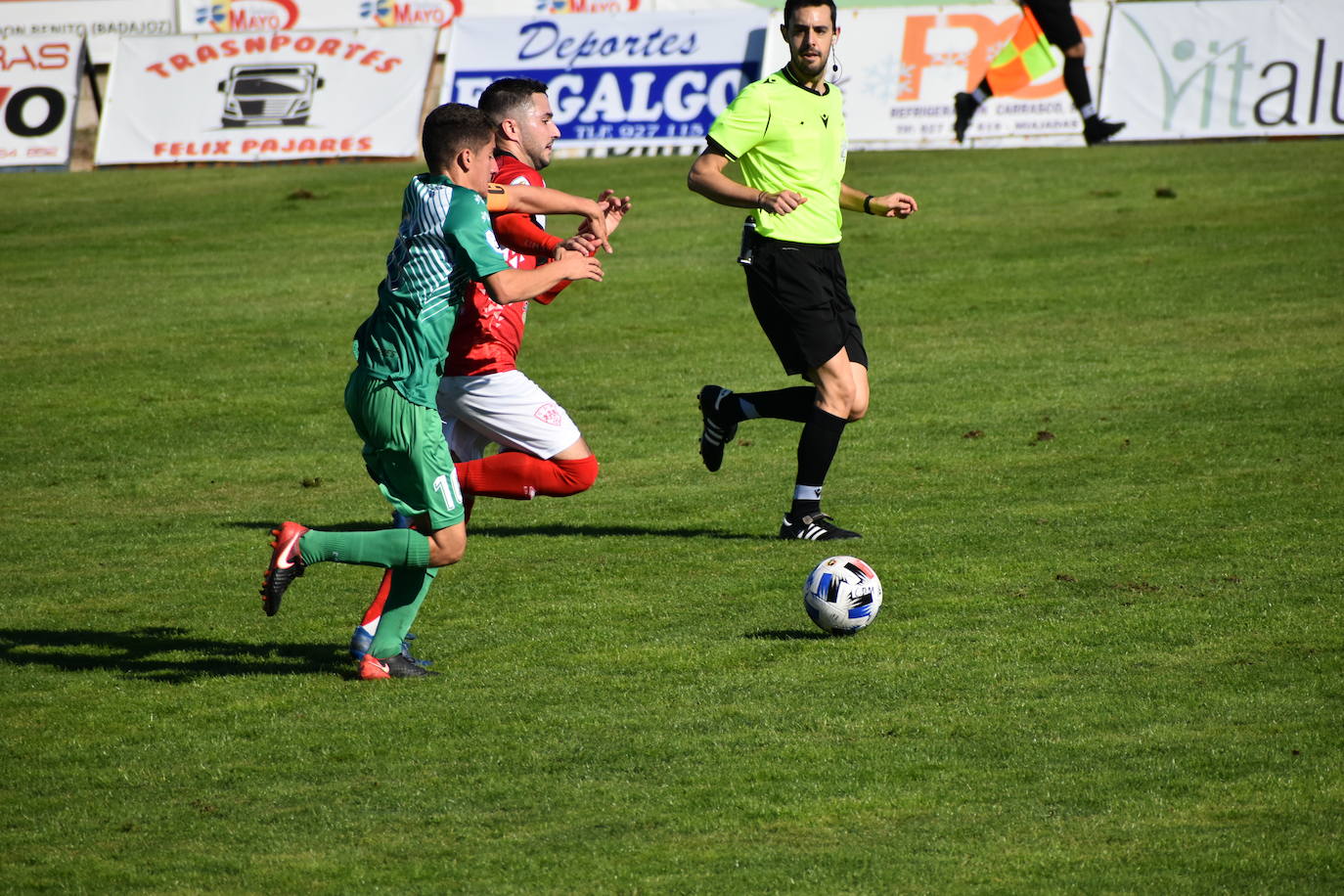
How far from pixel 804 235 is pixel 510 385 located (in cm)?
243

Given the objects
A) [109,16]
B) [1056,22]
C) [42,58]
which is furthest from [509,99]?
[109,16]

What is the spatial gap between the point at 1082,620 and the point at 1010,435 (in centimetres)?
464

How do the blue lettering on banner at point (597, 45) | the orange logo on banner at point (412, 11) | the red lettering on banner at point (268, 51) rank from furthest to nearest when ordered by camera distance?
the orange logo on banner at point (412, 11)
the red lettering on banner at point (268, 51)
the blue lettering on banner at point (597, 45)

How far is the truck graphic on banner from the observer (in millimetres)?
26391

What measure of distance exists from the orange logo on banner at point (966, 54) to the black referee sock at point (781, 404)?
16.5 meters

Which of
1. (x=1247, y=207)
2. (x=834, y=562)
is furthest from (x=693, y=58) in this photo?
(x=834, y=562)

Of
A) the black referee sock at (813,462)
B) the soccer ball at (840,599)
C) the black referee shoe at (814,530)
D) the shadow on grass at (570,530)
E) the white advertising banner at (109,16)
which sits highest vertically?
the soccer ball at (840,599)

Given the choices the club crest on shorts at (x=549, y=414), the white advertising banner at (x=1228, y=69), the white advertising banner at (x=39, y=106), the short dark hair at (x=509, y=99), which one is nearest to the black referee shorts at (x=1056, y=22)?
the white advertising banner at (x=1228, y=69)

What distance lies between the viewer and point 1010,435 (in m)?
11.8

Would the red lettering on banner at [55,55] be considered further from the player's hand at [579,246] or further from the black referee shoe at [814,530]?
the player's hand at [579,246]

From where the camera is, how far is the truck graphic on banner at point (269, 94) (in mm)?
26391

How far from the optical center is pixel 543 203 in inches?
280

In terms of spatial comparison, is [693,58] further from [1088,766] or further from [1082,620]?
[1088,766]

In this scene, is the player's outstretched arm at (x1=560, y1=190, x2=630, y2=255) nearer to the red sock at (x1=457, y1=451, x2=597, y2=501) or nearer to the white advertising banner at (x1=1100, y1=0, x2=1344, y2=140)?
the red sock at (x1=457, y1=451, x2=597, y2=501)
